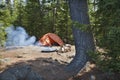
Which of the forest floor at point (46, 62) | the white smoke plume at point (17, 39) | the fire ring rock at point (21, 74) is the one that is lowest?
the white smoke plume at point (17, 39)

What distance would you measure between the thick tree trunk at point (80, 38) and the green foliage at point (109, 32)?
89 centimetres

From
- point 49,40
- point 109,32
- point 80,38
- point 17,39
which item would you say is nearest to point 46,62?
point 80,38

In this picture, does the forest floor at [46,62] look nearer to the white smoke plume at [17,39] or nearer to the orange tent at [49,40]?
the orange tent at [49,40]

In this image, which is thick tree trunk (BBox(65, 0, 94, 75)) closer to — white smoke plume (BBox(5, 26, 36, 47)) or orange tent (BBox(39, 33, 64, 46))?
orange tent (BBox(39, 33, 64, 46))

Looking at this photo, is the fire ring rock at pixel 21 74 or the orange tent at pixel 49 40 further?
the orange tent at pixel 49 40

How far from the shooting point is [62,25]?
20.1 m

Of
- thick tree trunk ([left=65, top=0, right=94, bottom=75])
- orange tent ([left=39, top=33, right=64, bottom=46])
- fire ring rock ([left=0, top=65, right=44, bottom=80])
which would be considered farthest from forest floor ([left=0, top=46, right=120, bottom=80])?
orange tent ([left=39, top=33, right=64, bottom=46])

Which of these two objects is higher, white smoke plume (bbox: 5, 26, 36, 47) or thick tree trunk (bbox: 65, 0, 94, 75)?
thick tree trunk (bbox: 65, 0, 94, 75)

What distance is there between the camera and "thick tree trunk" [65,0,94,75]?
9961 millimetres

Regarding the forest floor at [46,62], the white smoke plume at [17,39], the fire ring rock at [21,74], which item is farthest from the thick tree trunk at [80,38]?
the white smoke plume at [17,39]

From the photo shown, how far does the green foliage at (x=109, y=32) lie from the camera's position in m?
7.78

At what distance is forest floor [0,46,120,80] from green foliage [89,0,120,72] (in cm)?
123

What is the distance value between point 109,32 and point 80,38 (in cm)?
254

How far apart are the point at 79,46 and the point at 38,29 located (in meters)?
10.5
